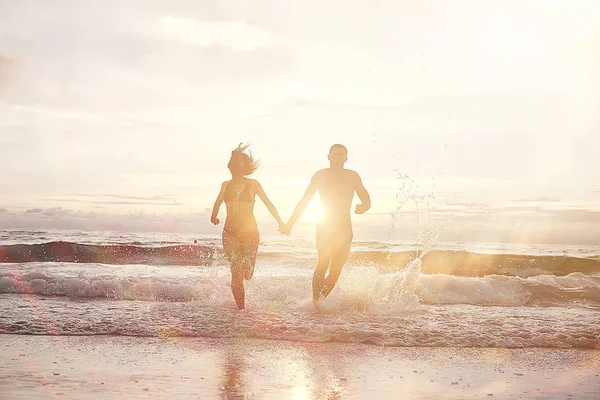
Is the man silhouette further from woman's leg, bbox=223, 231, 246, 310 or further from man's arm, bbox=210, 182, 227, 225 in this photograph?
man's arm, bbox=210, 182, 227, 225

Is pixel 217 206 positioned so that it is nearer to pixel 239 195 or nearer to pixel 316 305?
pixel 239 195

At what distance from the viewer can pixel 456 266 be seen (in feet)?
68.7

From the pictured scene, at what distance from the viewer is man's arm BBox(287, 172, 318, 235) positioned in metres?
8.50

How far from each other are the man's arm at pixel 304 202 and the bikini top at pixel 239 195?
2.47 ft

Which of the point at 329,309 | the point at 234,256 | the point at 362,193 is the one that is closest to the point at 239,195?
the point at 234,256

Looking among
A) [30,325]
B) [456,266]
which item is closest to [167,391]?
[30,325]

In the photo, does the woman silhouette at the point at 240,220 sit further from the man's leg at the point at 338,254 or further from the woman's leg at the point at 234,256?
the man's leg at the point at 338,254

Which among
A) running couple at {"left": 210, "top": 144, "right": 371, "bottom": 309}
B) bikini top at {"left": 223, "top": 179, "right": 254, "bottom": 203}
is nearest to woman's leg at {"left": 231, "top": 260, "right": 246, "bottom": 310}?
running couple at {"left": 210, "top": 144, "right": 371, "bottom": 309}

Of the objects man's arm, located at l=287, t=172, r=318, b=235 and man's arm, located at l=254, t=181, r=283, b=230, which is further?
man's arm, located at l=287, t=172, r=318, b=235

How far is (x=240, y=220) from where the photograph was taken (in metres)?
8.00

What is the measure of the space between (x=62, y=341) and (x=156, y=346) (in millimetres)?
1118

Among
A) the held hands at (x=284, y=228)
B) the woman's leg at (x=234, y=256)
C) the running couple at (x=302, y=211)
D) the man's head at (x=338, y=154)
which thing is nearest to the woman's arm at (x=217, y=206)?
the running couple at (x=302, y=211)

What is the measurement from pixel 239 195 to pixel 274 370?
361cm

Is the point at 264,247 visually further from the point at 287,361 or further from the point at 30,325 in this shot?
the point at 287,361
